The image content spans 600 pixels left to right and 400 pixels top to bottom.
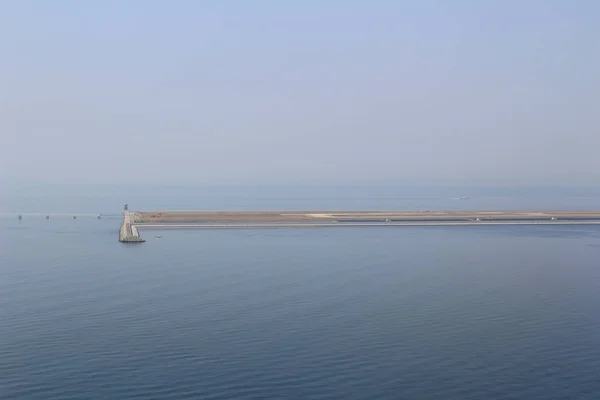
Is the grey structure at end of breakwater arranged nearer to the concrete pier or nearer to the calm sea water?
the concrete pier

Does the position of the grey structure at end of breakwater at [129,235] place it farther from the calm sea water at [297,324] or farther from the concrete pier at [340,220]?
the calm sea water at [297,324]

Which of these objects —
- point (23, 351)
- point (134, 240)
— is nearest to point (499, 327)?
point (23, 351)

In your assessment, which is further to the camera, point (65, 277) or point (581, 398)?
point (65, 277)

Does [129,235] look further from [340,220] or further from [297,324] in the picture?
[297,324]

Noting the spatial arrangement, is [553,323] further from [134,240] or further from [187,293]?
[134,240]

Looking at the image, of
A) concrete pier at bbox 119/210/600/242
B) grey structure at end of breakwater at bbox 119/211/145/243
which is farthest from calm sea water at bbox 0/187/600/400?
concrete pier at bbox 119/210/600/242

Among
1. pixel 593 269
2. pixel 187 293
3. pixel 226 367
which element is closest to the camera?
pixel 226 367

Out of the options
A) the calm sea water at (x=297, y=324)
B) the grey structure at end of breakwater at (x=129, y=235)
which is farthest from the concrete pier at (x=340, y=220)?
the calm sea water at (x=297, y=324)
